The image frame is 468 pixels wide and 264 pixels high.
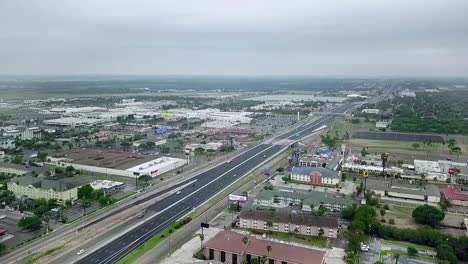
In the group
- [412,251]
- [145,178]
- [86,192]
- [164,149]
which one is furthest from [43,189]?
[412,251]

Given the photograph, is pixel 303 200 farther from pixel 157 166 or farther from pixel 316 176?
pixel 157 166

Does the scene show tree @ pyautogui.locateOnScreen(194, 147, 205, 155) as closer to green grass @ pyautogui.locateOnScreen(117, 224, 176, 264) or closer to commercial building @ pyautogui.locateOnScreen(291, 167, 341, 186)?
commercial building @ pyautogui.locateOnScreen(291, 167, 341, 186)


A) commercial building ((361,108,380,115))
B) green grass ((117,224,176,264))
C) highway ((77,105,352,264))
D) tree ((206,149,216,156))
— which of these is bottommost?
green grass ((117,224,176,264))

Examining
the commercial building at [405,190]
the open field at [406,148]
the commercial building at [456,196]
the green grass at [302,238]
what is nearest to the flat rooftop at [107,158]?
the green grass at [302,238]

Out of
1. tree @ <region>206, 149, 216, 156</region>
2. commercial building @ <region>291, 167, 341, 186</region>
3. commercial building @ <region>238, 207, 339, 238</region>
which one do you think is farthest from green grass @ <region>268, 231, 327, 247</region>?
tree @ <region>206, 149, 216, 156</region>

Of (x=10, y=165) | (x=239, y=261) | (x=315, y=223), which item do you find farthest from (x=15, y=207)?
(x=315, y=223)

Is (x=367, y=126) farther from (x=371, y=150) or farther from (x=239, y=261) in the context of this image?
(x=239, y=261)
